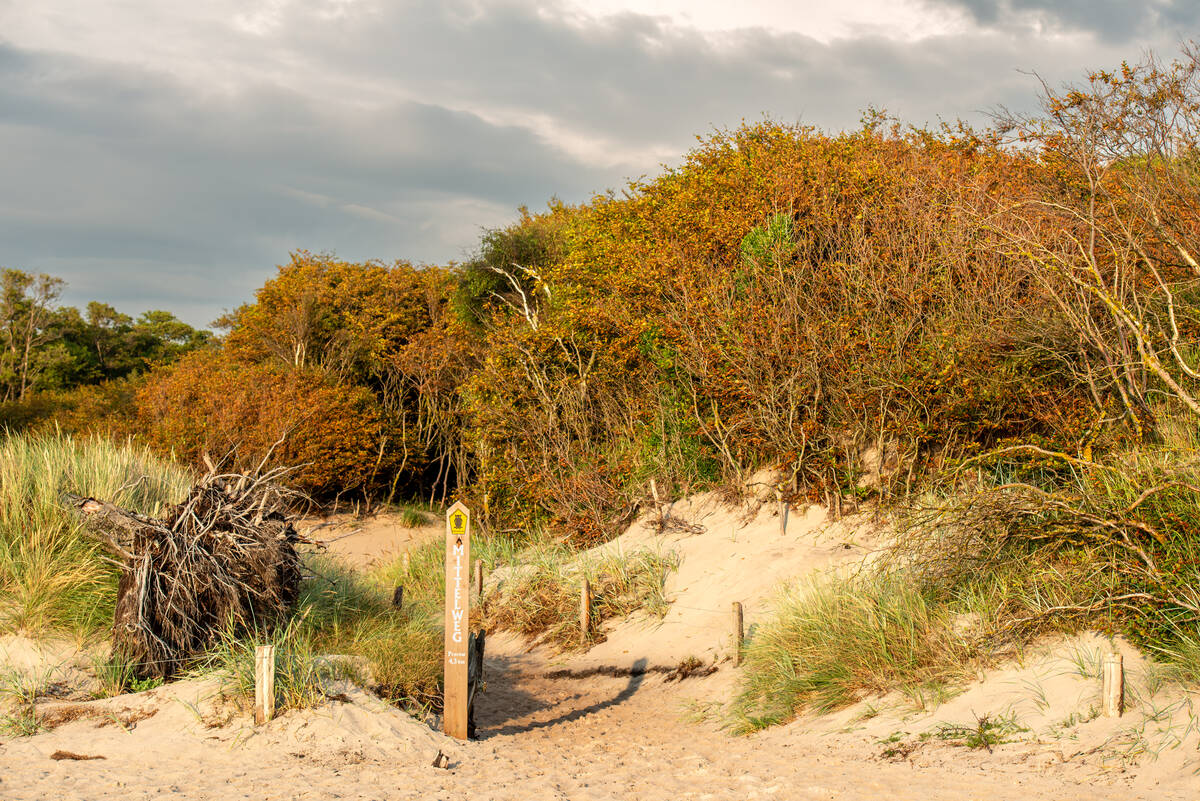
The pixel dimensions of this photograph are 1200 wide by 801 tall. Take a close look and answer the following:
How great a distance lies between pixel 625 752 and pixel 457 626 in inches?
67.5

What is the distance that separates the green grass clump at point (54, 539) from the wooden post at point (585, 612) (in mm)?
4949

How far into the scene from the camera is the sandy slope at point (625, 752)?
213 inches

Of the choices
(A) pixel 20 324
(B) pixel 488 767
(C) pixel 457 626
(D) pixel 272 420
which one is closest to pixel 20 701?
(C) pixel 457 626

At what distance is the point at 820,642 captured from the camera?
25.7ft

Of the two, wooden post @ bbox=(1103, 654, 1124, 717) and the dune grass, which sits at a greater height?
wooden post @ bbox=(1103, 654, 1124, 717)

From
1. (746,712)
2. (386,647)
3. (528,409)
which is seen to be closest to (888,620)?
(746,712)

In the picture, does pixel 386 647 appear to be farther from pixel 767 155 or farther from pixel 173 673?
pixel 767 155

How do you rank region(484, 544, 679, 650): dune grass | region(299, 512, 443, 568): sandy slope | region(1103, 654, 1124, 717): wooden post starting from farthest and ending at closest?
region(299, 512, 443, 568): sandy slope < region(484, 544, 679, 650): dune grass < region(1103, 654, 1124, 717): wooden post

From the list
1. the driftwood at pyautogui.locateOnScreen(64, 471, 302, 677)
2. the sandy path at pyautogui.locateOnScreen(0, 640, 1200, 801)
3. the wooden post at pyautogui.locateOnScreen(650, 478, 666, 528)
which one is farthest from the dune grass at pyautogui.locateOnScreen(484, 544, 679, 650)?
the driftwood at pyautogui.locateOnScreen(64, 471, 302, 677)

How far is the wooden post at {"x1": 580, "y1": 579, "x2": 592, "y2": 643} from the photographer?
37.6ft

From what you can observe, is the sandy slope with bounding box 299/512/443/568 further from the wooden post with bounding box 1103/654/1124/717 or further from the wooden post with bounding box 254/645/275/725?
the wooden post with bounding box 1103/654/1124/717

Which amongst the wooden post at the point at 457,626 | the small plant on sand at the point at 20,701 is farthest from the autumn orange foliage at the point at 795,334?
the small plant on sand at the point at 20,701

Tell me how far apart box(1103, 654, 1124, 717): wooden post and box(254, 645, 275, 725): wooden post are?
563 centimetres

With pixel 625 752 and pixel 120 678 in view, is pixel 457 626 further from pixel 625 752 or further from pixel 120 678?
pixel 120 678
